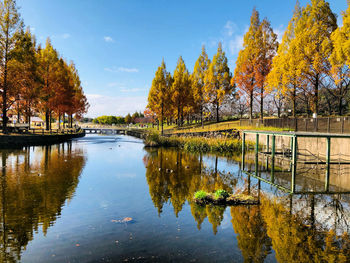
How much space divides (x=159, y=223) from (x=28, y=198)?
21.5 ft

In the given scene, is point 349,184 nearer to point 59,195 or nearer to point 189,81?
point 59,195

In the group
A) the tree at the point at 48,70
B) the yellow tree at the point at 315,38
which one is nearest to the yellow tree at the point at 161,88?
the tree at the point at 48,70

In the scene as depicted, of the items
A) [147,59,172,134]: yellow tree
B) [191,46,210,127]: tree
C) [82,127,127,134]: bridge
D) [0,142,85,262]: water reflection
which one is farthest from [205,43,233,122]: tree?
[82,127,127,134]: bridge

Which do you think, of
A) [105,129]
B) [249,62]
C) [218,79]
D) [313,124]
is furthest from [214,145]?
[105,129]

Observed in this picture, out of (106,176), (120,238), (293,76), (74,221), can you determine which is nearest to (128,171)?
(106,176)

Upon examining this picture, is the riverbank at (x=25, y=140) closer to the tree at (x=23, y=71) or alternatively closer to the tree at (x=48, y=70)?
the tree at (x=23, y=71)

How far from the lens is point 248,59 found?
41031 millimetres

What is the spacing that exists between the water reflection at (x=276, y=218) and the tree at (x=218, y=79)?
125 feet

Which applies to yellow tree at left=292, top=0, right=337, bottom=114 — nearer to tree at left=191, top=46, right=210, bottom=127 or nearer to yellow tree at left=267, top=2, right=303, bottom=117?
yellow tree at left=267, top=2, right=303, bottom=117

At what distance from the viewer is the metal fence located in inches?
889

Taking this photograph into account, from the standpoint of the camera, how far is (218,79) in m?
52.2

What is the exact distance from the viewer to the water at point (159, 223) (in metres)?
6.92

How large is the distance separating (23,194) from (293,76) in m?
30.8

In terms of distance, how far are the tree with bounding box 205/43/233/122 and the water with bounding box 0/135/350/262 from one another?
38.6 metres
